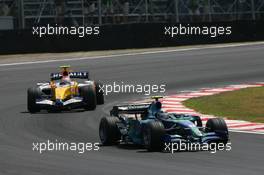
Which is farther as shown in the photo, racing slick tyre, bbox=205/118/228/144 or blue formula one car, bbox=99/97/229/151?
racing slick tyre, bbox=205/118/228/144

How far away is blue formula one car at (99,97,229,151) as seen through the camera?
13.9 m

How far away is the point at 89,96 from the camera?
22.0 meters

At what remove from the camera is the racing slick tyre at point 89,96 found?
22.0 metres

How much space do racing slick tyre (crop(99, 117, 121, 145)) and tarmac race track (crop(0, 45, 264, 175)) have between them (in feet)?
0.83

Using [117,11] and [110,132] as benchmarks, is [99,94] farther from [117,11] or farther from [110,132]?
[117,11]

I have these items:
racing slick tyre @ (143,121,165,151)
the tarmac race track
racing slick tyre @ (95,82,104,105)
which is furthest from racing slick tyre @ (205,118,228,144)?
racing slick tyre @ (95,82,104,105)

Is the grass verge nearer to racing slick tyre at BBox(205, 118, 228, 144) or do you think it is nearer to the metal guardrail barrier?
racing slick tyre at BBox(205, 118, 228, 144)

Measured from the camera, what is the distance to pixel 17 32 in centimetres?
3853

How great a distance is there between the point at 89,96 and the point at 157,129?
830 centimetres

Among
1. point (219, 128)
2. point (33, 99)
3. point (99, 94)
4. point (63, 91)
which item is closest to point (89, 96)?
point (63, 91)

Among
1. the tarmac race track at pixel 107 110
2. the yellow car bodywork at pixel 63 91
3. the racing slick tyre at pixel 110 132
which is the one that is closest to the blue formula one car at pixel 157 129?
the racing slick tyre at pixel 110 132

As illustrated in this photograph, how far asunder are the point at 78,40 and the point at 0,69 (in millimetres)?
5535

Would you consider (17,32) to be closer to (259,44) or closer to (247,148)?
(259,44)

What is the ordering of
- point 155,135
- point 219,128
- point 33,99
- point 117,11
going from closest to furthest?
point 155,135, point 219,128, point 33,99, point 117,11
